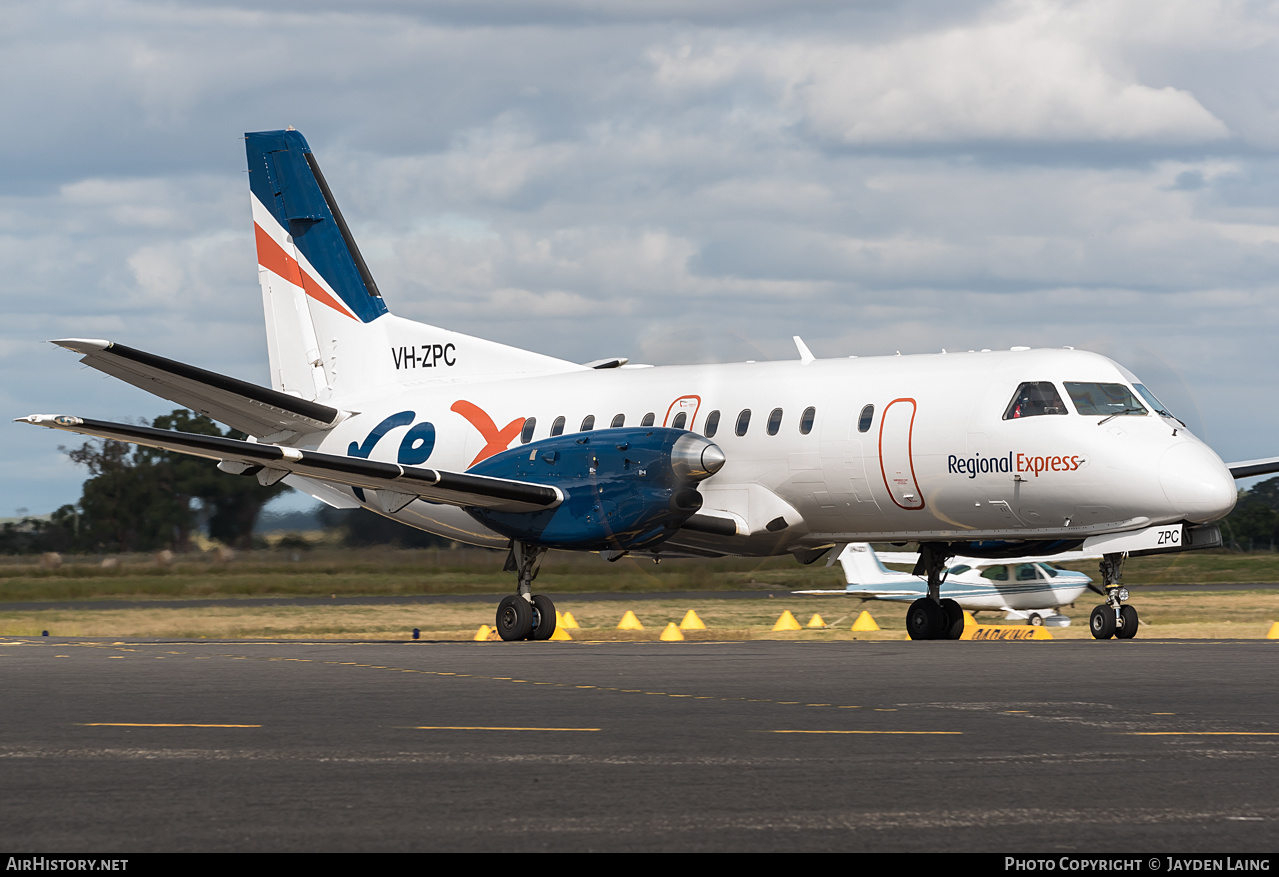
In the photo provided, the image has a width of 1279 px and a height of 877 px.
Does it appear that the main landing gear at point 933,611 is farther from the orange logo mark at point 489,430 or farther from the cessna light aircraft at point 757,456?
the orange logo mark at point 489,430

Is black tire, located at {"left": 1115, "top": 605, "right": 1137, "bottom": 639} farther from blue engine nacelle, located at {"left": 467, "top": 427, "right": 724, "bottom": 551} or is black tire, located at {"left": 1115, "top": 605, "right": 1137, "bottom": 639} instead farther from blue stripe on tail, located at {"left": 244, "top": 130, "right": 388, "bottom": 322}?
blue stripe on tail, located at {"left": 244, "top": 130, "right": 388, "bottom": 322}

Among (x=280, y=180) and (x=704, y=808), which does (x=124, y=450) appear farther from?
(x=704, y=808)

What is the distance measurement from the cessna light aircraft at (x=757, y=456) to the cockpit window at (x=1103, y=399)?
0.03 m

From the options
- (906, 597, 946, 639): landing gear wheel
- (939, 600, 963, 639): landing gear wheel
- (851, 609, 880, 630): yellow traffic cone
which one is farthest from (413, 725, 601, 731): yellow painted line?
(851, 609, 880, 630): yellow traffic cone

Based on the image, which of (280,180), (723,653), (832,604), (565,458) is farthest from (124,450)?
(723,653)

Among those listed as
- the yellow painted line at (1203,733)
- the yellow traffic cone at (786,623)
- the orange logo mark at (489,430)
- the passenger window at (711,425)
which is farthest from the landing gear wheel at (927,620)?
the yellow painted line at (1203,733)

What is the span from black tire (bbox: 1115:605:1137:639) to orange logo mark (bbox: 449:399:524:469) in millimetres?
9482

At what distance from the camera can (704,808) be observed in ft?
23.1

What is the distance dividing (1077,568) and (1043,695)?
127 ft

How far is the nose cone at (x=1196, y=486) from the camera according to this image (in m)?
18.6

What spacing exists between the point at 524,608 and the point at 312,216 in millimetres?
9476

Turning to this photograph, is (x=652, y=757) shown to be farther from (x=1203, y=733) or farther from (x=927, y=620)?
(x=927, y=620)

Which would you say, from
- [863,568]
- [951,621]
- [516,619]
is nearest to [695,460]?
[516,619]

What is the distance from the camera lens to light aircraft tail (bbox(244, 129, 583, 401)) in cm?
2755
